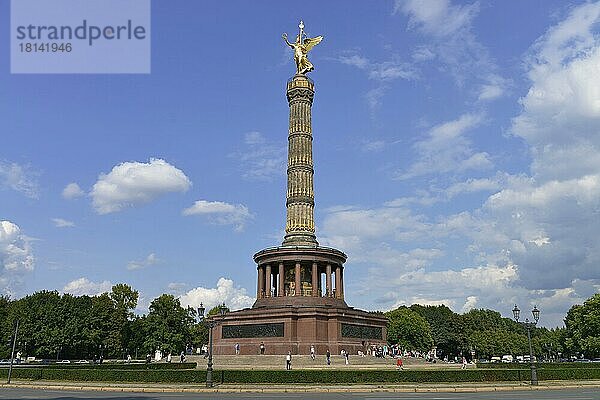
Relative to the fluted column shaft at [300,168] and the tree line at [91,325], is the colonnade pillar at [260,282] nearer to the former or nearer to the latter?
the fluted column shaft at [300,168]

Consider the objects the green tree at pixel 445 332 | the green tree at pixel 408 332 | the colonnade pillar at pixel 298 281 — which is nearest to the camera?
the colonnade pillar at pixel 298 281

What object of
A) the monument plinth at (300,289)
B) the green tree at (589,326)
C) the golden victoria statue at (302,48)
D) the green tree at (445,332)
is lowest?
the green tree at (445,332)

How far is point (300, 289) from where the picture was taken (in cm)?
5162

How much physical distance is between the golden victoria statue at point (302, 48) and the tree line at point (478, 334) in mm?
44700

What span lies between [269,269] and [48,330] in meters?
28.1

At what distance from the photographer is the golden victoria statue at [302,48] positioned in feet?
205

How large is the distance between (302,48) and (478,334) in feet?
220

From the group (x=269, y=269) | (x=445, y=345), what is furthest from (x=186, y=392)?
(x=445, y=345)

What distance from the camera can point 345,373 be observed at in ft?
103

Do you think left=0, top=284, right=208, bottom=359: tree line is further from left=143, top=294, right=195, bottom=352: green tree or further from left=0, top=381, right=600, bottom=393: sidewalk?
left=0, top=381, right=600, bottom=393: sidewalk

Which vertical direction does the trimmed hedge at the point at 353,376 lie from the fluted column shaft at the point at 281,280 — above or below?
below

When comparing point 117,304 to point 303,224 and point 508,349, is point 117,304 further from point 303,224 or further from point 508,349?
point 508,349

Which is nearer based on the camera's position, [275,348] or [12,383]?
[12,383]

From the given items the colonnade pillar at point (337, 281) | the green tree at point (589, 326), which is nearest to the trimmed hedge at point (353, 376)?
the colonnade pillar at point (337, 281)
